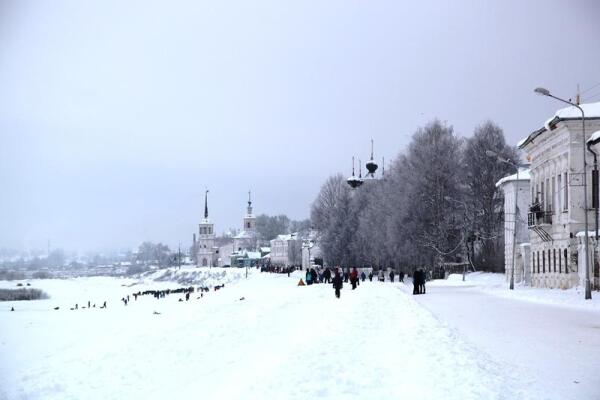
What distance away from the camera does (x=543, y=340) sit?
1738 cm

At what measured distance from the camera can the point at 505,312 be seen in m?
26.4

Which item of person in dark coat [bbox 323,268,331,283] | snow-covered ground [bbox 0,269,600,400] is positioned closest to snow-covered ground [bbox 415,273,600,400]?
snow-covered ground [bbox 0,269,600,400]

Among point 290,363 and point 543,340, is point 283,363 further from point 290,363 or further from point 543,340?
point 543,340

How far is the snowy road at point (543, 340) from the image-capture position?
39.4 feet

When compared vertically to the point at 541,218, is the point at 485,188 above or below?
above

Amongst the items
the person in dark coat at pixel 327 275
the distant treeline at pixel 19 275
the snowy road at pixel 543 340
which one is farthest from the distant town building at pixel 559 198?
the distant treeline at pixel 19 275

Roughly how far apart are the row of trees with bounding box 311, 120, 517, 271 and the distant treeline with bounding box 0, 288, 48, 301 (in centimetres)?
4489

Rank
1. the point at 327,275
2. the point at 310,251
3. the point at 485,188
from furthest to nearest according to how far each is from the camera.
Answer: the point at 310,251
the point at 485,188
the point at 327,275

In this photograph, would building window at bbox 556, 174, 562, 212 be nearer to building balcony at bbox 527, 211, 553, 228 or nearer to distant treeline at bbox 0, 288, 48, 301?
building balcony at bbox 527, 211, 553, 228

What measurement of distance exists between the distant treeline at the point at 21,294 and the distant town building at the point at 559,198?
65894 millimetres

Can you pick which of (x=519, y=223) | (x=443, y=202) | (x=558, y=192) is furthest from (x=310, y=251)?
(x=558, y=192)

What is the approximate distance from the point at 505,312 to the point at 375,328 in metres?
8.30

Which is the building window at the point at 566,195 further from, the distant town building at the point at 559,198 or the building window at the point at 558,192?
the building window at the point at 558,192

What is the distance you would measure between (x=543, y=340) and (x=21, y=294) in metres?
86.8
